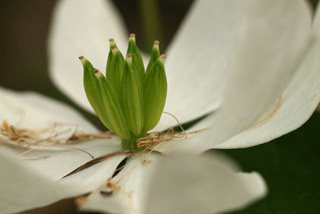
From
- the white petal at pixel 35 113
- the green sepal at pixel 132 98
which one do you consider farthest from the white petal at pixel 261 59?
the white petal at pixel 35 113

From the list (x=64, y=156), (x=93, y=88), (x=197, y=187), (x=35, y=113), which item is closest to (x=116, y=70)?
(x=93, y=88)

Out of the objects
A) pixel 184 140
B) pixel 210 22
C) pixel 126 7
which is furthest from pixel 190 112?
pixel 126 7

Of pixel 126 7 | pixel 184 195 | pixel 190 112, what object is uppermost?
pixel 184 195

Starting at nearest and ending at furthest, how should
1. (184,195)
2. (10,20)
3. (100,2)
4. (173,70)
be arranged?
1. (184,195)
2. (173,70)
3. (100,2)
4. (10,20)

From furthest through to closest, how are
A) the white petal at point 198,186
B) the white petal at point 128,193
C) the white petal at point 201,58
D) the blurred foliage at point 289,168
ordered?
the white petal at point 201,58 → the blurred foliage at point 289,168 → the white petal at point 128,193 → the white petal at point 198,186

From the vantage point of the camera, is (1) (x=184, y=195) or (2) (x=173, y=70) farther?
(2) (x=173, y=70)

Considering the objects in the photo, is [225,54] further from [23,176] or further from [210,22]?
[23,176]

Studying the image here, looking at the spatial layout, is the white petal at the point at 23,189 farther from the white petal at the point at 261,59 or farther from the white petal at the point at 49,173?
the white petal at the point at 261,59
